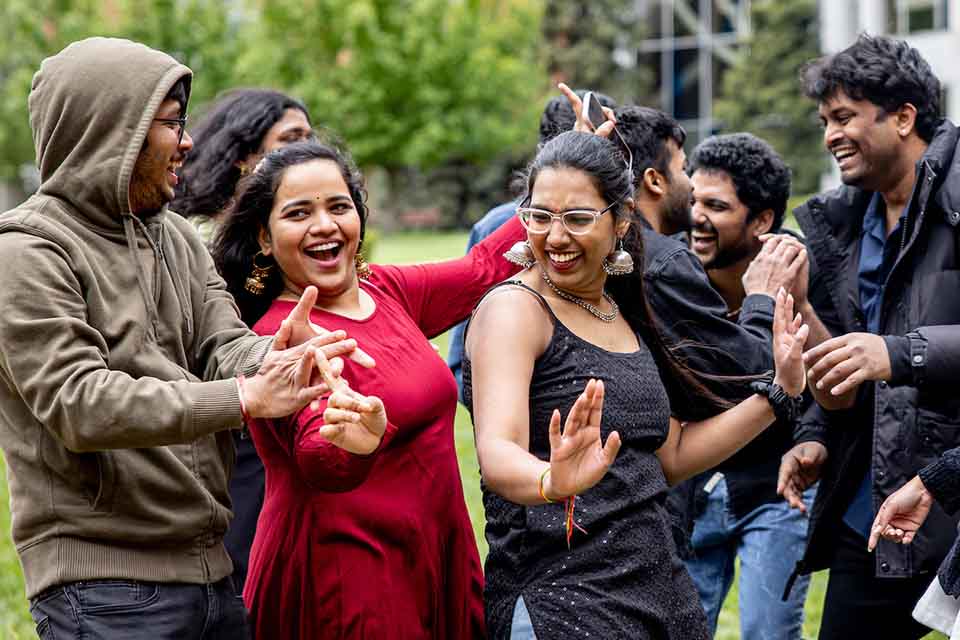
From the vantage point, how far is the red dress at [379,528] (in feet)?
11.6

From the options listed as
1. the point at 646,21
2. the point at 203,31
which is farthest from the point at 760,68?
the point at 203,31

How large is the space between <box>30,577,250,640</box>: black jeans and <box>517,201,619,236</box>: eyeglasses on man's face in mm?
1321

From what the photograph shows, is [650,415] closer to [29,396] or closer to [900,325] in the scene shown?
[900,325]

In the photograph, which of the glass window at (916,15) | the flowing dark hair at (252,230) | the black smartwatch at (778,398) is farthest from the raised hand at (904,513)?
the glass window at (916,15)

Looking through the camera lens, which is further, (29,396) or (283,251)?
(283,251)

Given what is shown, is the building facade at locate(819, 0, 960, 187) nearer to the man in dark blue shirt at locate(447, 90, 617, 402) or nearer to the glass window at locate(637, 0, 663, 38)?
the glass window at locate(637, 0, 663, 38)

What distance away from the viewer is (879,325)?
438 centimetres

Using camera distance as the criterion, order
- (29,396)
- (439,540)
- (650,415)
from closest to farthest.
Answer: (29,396), (650,415), (439,540)

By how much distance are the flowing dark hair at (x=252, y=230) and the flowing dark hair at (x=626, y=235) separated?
2.40ft

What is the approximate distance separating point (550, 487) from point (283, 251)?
1.20 meters

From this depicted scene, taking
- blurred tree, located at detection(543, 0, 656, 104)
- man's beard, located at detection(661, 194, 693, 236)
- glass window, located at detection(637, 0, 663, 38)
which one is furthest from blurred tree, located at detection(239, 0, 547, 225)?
man's beard, located at detection(661, 194, 693, 236)

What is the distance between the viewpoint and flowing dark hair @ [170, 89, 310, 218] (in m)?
4.95

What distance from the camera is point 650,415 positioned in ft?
11.3

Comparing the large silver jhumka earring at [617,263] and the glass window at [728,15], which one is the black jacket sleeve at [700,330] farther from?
the glass window at [728,15]
